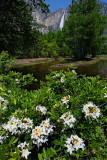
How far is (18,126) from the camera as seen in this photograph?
1450 millimetres

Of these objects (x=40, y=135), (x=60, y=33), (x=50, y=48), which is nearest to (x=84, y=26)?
(x=50, y=48)

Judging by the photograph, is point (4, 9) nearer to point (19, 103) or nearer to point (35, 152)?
point (19, 103)

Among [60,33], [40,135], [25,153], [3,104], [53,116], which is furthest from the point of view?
[60,33]

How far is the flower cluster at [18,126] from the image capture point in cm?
144

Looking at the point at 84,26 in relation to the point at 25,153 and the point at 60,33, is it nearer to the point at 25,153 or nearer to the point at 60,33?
the point at 60,33

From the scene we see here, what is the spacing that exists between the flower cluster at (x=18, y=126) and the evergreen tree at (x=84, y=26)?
28.0m

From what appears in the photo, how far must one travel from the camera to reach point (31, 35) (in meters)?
9.51

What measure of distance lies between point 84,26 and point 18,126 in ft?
98.4

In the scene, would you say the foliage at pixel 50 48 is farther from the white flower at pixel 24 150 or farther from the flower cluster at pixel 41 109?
the white flower at pixel 24 150

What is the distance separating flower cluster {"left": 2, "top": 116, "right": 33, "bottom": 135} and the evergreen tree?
2802cm

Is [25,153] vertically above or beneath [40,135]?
beneath

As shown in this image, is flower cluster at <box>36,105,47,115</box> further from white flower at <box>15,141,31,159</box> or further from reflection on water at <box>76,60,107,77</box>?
reflection on water at <box>76,60,107,77</box>

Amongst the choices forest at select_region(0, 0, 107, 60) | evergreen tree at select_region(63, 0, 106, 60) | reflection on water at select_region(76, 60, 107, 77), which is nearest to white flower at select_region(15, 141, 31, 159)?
forest at select_region(0, 0, 107, 60)

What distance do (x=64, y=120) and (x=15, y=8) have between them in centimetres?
944
